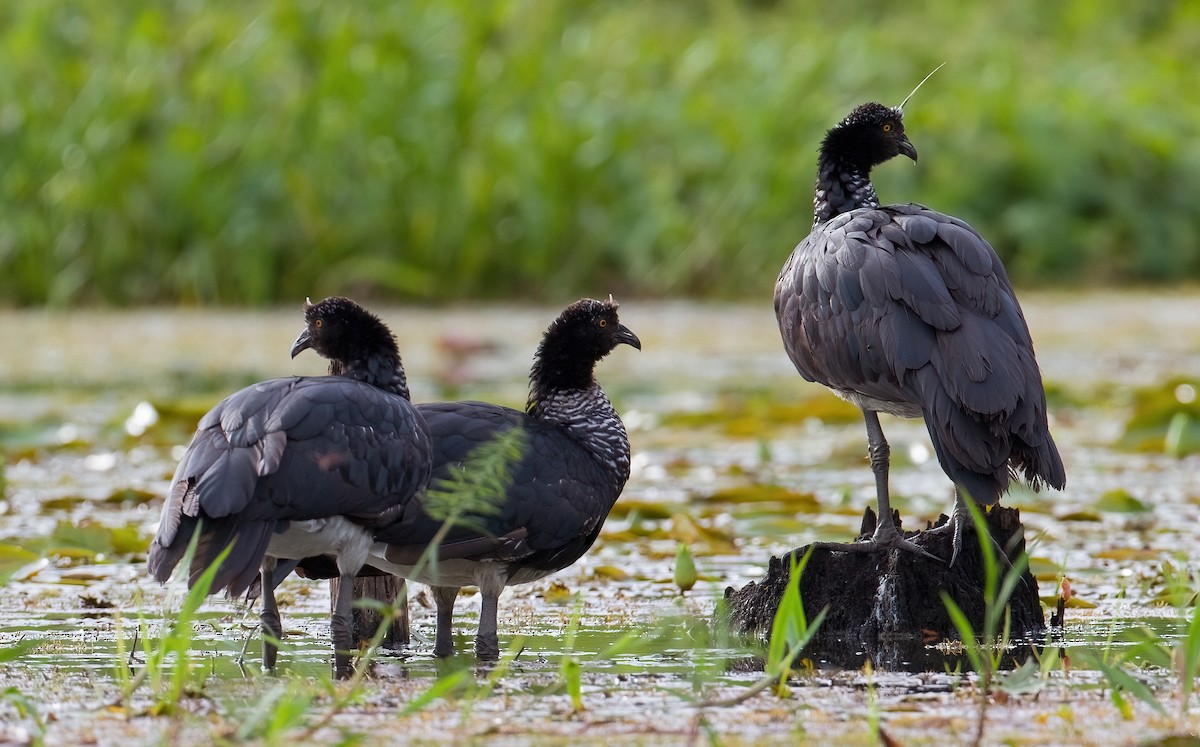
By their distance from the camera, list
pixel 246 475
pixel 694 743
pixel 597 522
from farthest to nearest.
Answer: pixel 597 522 → pixel 246 475 → pixel 694 743

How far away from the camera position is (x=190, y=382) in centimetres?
967

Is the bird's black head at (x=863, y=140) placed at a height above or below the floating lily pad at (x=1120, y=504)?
above

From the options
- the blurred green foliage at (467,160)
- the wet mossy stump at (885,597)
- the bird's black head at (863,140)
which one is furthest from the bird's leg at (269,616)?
the blurred green foliage at (467,160)

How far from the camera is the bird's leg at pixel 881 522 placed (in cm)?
475

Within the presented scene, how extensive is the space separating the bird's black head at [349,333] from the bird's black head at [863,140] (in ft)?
5.27

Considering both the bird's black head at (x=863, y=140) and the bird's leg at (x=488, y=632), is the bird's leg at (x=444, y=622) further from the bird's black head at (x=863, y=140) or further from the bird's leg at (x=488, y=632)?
the bird's black head at (x=863, y=140)

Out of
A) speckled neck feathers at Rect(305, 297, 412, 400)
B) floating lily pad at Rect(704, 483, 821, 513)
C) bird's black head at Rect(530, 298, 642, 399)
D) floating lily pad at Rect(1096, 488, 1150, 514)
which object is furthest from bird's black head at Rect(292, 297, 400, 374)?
floating lily pad at Rect(1096, 488, 1150, 514)

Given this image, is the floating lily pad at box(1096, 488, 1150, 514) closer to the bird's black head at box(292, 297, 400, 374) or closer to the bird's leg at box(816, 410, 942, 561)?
the bird's leg at box(816, 410, 942, 561)

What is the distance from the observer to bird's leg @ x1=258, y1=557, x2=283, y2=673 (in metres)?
4.25

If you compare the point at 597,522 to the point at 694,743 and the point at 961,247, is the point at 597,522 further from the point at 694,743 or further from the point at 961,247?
the point at 694,743

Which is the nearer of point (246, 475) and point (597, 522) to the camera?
point (246, 475)

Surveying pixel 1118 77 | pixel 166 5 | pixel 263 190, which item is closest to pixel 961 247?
pixel 263 190

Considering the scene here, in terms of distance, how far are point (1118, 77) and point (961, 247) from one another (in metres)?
13.5

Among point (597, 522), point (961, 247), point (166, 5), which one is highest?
point (166, 5)
